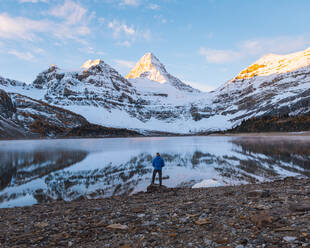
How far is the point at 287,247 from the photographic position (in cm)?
700

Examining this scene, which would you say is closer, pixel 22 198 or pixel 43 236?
pixel 43 236

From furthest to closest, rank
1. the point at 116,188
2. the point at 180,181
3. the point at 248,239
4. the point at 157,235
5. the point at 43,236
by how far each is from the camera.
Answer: the point at 180,181 < the point at 116,188 < the point at 43,236 < the point at 157,235 < the point at 248,239

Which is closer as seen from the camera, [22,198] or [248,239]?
[248,239]

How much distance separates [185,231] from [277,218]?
339 centimetres

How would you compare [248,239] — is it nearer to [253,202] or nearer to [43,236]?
[253,202]

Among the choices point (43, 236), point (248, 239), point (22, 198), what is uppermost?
point (248, 239)

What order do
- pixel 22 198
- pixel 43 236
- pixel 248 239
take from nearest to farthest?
1. pixel 248 239
2. pixel 43 236
3. pixel 22 198

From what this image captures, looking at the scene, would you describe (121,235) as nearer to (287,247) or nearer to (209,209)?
(209,209)

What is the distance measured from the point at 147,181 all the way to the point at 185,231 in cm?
1757

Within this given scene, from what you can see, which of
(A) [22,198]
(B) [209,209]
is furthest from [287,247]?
(A) [22,198]

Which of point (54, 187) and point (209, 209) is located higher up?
point (209, 209)

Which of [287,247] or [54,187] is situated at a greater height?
[287,247]

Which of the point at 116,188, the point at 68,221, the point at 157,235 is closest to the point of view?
the point at 157,235

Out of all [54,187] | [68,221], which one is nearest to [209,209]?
[68,221]
